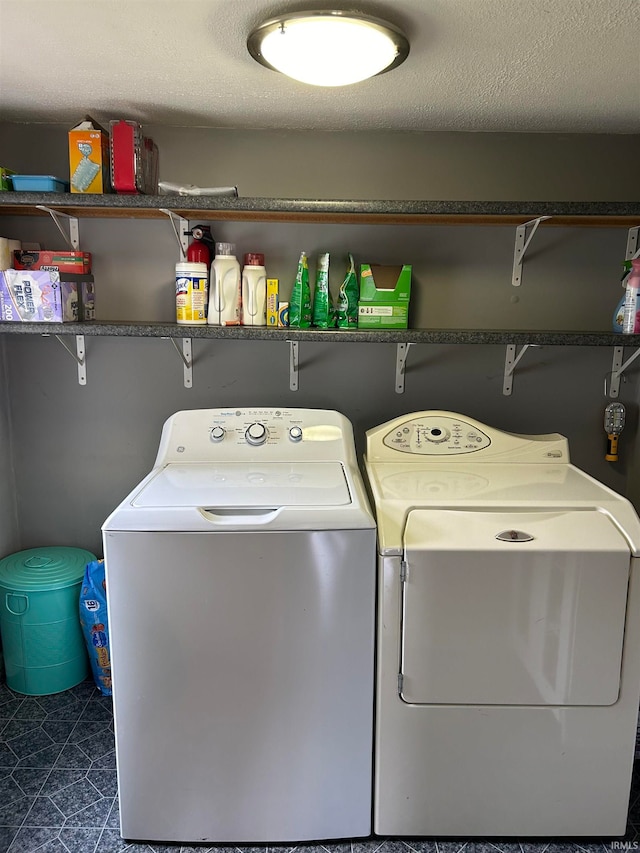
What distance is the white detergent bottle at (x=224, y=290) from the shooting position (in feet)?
6.96

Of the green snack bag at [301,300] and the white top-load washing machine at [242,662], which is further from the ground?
the green snack bag at [301,300]

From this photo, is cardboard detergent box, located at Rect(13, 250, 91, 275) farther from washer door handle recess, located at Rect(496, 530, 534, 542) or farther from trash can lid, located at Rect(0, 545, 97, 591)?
washer door handle recess, located at Rect(496, 530, 534, 542)

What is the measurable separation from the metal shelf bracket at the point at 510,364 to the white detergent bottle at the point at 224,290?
1020 millimetres

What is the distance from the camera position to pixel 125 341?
7.86 feet

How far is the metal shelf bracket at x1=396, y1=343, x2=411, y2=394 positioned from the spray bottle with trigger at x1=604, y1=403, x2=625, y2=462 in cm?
77

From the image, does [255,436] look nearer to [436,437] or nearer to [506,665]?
[436,437]

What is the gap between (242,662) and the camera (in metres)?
1.65

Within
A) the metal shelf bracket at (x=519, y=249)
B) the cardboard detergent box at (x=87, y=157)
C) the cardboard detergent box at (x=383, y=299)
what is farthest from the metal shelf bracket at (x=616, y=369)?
the cardboard detergent box at (x=87, y=157)

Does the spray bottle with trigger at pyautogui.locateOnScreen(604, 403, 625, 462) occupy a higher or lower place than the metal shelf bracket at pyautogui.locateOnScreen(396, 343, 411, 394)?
lower

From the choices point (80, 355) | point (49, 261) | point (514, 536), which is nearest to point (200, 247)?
point (49, 261)

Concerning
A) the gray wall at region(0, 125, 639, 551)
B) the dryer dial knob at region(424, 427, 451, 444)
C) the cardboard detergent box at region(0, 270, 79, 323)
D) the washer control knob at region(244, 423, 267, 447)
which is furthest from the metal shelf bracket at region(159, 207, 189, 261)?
the dryer dial knob at region(424, 427, 451, 444)

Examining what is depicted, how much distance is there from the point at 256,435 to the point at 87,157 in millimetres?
1026

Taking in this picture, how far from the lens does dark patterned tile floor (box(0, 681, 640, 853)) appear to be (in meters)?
1.73

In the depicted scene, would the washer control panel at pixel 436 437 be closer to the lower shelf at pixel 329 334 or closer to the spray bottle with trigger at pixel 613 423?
the lower shelf at pixel 329 334
